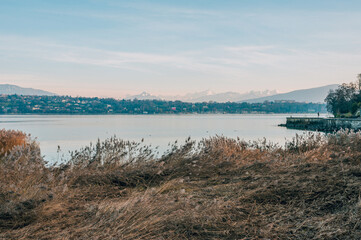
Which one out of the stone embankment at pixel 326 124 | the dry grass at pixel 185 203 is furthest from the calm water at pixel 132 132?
the dry grass at pixel 185 203

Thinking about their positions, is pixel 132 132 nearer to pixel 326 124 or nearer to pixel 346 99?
pixel 326 124

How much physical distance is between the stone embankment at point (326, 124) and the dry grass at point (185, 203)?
41.0 meters

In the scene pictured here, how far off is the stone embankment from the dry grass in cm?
4099

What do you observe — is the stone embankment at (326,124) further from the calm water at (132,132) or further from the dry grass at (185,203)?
the dry grass at (185,203)

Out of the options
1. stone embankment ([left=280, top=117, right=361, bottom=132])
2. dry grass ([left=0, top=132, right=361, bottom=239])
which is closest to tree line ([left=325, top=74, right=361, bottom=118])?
stone embankment ([left=280, top=117, right=361, bottom=132])

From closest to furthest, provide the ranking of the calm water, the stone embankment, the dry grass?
1. the dry grass
2. the calm water
3. the stone embankment

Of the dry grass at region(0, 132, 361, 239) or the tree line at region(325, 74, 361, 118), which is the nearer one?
the dry grass at region(0, 132, 361, 239)

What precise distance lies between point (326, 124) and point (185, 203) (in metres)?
64.1

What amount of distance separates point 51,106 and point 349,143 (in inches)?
7072

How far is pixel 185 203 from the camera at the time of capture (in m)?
4.50

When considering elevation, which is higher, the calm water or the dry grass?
the dry grass

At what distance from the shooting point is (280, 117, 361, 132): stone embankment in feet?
174

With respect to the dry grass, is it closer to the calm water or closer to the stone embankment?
the calm water

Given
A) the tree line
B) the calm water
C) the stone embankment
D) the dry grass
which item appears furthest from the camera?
the tree line
